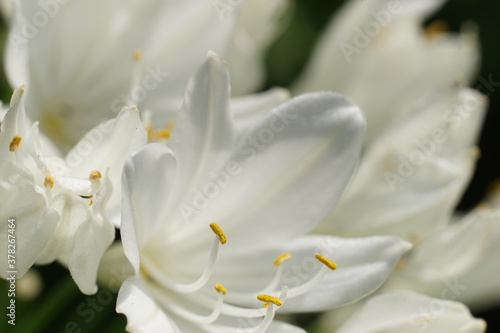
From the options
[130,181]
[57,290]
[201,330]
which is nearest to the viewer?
[130,181]

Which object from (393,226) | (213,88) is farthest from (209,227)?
(393,226)

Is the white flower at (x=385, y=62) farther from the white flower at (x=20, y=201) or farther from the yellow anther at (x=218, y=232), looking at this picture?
the white flower at (x=20, y=201)

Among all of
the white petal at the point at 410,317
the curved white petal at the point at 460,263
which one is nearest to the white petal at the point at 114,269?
the white petal at the point at 410,317

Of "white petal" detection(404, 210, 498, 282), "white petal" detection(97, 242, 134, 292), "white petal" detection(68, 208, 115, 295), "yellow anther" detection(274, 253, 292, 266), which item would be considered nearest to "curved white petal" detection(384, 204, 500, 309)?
"white petal" detection(404, 210, 498, 282)

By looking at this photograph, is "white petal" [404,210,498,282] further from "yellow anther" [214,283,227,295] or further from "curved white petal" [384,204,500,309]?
"yellow anther" [214,283,227,295]

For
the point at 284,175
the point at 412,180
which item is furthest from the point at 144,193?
the point at 412,180

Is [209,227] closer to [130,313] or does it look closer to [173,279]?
[173,279]

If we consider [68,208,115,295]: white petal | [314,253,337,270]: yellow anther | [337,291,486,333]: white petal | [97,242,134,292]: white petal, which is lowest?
[337,291,486,333]: white petal
